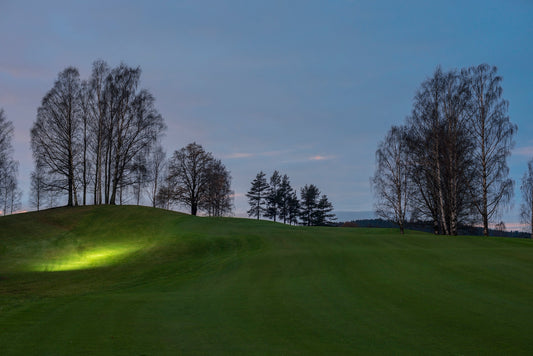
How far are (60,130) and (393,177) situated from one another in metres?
32.9

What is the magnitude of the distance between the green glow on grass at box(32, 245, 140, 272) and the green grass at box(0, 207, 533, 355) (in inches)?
3.1

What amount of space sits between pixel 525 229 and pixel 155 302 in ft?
159

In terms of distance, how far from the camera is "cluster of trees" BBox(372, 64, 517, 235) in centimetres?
2927

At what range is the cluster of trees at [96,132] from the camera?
34938 mm

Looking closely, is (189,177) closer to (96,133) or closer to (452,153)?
(96,133)

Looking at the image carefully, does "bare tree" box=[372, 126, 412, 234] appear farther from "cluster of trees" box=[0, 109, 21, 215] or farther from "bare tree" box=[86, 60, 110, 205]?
"cluster of trees" box=[0, 109, 21, 215]

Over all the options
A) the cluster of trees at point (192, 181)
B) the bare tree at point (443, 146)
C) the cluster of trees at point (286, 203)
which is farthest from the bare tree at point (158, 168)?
the bare tree at point (443, 146)

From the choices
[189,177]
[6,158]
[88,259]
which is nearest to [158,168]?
[189,177]

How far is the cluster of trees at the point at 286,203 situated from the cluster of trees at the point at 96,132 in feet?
137

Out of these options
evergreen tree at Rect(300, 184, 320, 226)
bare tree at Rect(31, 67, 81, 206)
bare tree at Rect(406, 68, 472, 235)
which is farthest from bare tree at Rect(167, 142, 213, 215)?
evergreen tree at Rect(300, 184, 320, 226)

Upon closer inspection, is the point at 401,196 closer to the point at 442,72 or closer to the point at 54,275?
the point at 442,72

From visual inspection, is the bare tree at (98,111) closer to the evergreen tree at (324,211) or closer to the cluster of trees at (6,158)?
the cluster of trees at (6,158)

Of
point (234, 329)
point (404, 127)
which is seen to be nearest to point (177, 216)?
point (404, 127)

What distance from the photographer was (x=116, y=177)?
3703 cm
